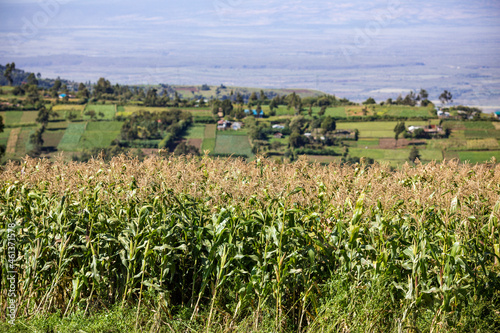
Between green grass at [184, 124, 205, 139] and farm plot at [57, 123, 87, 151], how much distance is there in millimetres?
19463

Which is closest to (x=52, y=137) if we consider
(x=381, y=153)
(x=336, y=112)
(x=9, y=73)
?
(x=9, y=73)

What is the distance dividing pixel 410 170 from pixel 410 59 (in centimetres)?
20118

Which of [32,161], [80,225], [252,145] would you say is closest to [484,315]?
[80,225]

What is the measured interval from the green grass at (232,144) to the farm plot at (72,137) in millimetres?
25125

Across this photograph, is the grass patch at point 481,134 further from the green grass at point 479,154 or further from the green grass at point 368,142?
the green grass at point 368,142

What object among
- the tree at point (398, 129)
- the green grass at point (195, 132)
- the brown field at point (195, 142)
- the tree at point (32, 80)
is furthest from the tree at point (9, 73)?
the tree at point (398, 129)

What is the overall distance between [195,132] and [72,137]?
2423 centimetres

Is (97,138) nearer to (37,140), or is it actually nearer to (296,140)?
(37,140)

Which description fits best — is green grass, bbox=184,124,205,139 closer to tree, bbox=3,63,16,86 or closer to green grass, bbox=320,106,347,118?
green grass, bbox=320,106,347,118

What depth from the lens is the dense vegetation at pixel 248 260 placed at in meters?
5.05

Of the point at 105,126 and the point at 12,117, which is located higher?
the point at 12,117

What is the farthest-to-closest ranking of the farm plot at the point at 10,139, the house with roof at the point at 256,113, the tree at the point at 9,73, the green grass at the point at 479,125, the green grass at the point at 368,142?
the tree at the point at 9,73 → the house with roof at the point at 256,113 → the farm plot at the point at 10,139 → the green grass at the point at 479,125 → the green grass at the point at 368,142

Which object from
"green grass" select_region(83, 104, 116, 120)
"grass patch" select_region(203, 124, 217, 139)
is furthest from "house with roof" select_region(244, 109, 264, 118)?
"green grass" select_region(83, 104, 116, 120)

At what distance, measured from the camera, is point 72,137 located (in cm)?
7644
